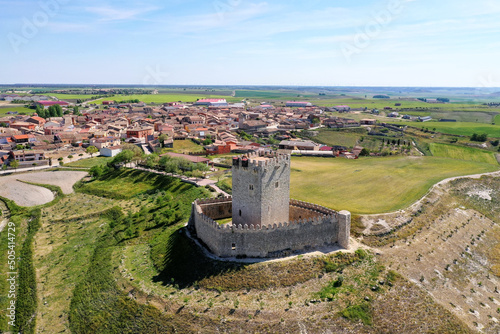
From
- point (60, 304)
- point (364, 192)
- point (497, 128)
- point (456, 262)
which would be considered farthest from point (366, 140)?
point (60, 304)

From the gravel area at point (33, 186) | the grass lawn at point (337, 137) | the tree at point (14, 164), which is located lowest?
the gravel area at point (33, 186)

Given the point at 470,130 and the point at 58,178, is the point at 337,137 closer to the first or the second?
the point at 470,130

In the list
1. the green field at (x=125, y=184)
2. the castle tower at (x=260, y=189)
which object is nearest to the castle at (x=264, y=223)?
the castle tower at (x=260, y=189)

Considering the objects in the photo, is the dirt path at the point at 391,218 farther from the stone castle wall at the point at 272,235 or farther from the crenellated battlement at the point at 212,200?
the crenellated battlement at the point at 212,200

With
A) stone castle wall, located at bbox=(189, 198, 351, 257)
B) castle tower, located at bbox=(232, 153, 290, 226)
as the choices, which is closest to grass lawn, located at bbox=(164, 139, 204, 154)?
stone castle wall, located at bbox=(189, 198, 351, 257)

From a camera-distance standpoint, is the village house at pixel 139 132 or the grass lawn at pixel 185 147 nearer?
the grass lawn at pixel 185 147

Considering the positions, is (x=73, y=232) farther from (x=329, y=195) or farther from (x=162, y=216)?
(x=329, y=195)

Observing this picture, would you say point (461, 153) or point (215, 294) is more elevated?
point (215, 294)

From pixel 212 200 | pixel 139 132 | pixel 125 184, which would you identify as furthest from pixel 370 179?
pixel 139 132
